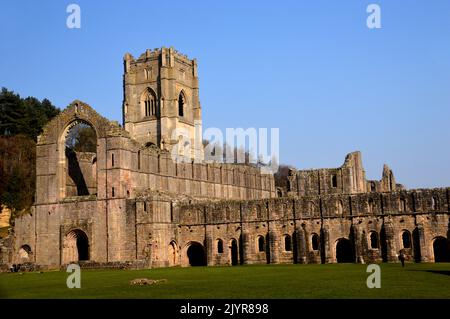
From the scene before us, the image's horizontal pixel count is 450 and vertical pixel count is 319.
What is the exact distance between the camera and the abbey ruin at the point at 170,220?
173 feet

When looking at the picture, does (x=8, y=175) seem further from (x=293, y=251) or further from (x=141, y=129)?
(x=293, y=251)

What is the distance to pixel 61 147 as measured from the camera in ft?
206

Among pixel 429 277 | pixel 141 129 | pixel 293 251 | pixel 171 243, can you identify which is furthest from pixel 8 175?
pixel 429 277

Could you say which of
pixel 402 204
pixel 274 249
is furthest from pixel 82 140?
pixel 402 204

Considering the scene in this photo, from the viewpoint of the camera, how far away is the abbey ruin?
52750 millimetres

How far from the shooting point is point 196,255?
62500 mm

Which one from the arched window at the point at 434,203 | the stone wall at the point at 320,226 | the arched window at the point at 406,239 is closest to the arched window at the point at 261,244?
the stone wall at the point at 320,226

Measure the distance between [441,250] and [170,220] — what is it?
77.2 feet

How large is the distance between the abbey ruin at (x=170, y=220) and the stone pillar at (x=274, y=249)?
0.09 metres

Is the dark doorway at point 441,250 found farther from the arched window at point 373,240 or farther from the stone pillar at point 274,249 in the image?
the stone pillar at point 274,249

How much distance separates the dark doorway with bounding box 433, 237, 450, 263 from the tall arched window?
5016 centimetres

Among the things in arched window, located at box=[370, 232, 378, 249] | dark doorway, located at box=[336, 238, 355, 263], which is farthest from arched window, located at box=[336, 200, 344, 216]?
arched window, located at box=[370, 232, 378, 249]

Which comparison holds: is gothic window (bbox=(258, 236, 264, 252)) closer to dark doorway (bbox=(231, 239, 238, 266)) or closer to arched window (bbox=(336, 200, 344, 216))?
dark doorway (bbox=(231, 239, 238, 266))
